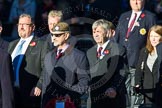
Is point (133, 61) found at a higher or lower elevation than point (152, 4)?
lower

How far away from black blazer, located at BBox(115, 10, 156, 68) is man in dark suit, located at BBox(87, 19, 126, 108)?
4.41ft

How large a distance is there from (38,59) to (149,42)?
179cm

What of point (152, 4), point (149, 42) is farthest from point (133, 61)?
point (152, 4)

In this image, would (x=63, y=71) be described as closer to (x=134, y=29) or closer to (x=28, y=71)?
(x=28, y=71)

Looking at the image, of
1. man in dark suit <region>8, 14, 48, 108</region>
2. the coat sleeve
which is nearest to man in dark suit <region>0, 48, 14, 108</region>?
man in dark suit <region>8, 14, 48, 108</region>

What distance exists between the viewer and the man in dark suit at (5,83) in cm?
791

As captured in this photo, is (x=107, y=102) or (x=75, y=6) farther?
(x=75, y=6)

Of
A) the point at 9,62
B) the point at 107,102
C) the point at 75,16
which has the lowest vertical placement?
the point at 107,102

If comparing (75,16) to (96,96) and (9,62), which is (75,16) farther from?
(9,62)

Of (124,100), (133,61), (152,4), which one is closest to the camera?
(124,100)

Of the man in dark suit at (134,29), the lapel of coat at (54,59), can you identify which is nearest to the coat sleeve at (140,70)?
the man in dark suit at (134,29)

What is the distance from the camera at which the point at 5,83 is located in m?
7.93

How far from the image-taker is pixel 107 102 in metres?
9.83

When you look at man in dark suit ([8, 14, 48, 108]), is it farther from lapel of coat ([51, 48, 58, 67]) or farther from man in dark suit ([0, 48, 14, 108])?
man in dark suit ([0, 48, 14, 108])
